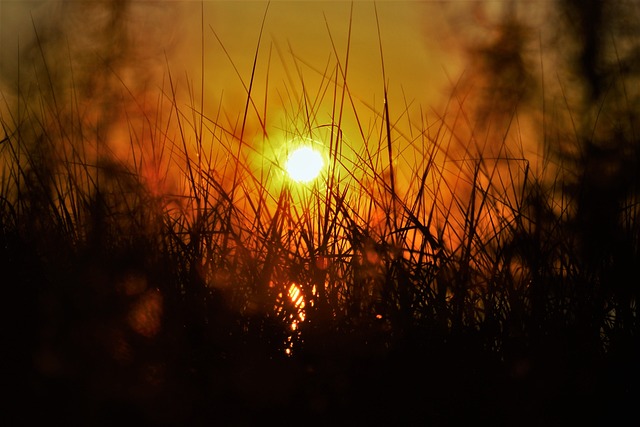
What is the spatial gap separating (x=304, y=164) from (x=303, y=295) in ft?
1.61

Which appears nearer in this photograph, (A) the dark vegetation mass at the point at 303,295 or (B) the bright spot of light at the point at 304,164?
(A) the dark vegetation mass at the point at 303,295

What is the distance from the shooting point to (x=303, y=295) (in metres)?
1.40

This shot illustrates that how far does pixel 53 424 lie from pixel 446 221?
956 millimetres

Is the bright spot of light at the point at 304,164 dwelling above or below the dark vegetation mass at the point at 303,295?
above

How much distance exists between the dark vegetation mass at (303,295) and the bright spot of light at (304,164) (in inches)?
1.7

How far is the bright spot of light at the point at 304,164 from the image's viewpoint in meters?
1.75

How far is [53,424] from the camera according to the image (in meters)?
1.18

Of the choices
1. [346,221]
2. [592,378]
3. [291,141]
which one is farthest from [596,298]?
[291,141]

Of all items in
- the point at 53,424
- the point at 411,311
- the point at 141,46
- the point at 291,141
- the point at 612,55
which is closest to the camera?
the point at 53,424

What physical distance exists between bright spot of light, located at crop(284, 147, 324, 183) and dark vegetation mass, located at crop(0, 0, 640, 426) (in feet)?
0.14

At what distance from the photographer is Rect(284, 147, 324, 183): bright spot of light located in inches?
69.0

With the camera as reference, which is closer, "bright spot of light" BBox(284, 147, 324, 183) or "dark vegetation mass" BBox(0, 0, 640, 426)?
"dark vegetation mass" BBox(0, 0, 640, 426)

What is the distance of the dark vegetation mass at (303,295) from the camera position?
123 centimetres

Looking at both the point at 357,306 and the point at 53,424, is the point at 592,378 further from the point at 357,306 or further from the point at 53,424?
the point at 53,424
